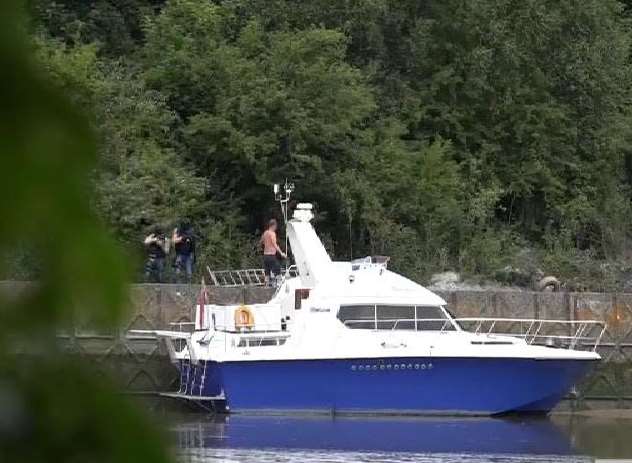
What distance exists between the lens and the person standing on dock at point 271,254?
97.3 ft

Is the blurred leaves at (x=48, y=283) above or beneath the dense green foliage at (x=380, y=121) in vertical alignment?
beneath

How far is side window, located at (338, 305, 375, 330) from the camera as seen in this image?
26.0 metres

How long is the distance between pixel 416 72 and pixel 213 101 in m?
6.75

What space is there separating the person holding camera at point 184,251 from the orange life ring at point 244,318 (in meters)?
3.74

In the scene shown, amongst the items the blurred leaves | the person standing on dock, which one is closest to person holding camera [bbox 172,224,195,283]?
the person standing on dock

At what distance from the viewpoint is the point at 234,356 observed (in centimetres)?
2589

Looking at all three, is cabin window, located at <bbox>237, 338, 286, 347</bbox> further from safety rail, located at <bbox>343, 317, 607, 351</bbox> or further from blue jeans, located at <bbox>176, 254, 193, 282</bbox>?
blue jeans, located at <bbox>176, 254, 193, 282</bbox>

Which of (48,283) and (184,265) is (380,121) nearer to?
(184,265)

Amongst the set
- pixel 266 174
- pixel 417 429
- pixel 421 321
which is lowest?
pixel 417 429

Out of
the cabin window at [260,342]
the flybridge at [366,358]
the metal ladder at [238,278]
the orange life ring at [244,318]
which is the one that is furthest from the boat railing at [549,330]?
the metal ladder at [238,278]

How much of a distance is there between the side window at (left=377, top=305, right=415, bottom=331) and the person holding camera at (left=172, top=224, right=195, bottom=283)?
5.69 metres

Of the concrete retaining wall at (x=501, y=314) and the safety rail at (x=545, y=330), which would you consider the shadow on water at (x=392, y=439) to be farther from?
the concrete retaining wall at (x=501, y=314)

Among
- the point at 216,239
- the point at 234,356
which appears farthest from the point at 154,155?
the point at 234,356

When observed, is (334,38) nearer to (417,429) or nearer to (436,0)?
(436,0)
